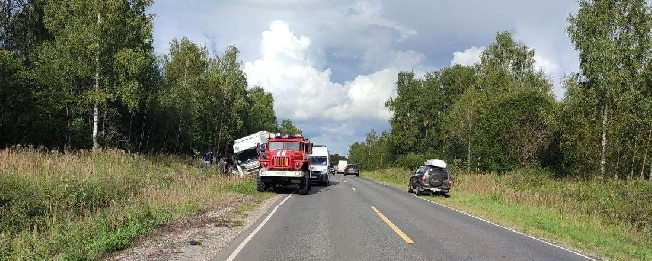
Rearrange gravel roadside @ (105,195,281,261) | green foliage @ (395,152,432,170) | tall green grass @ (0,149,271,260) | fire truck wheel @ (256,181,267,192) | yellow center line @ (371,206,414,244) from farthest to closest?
green foliage @ (395,152,432,170) → fire truck wheel @ (256,181,267,192) → yellow center line @ (371,206,414,244) → tall green grass @ (0,149,271,260) → gravel roadside @ (105,195,281,261)

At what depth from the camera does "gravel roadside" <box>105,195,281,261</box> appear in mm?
7871

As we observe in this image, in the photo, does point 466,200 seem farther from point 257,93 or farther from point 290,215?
point 257,93

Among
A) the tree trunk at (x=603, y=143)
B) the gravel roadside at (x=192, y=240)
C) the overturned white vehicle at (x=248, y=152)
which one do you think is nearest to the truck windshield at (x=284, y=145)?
the overturned white vehicle at (x=248, y=152)

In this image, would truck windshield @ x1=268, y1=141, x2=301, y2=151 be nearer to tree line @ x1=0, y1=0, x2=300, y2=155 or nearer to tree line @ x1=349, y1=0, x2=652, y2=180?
tree line @ x1=0, y1=0, x2=300, y2=155

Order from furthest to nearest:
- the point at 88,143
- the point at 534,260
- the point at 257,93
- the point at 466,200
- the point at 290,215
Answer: the point at 257,93
the point at 88,143
the point at 466,200
the point at 290,215
the point at 534,260

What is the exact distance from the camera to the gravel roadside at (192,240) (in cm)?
787

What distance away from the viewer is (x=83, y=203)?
13422mm

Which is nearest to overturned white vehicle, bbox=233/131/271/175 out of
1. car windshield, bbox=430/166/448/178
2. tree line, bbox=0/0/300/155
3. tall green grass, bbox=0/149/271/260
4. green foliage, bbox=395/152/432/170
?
tree line, bbox=0/0/300/155

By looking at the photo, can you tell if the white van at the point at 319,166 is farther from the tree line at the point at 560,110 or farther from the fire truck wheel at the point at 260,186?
the tree line at the point at 560,110

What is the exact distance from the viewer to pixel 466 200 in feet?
72.0

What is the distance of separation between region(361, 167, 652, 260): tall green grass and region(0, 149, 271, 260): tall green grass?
10.3 meters

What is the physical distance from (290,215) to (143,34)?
70.3 feet

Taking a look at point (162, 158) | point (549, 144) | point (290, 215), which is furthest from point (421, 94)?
point (290, 215)

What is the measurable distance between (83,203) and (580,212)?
18.7m
